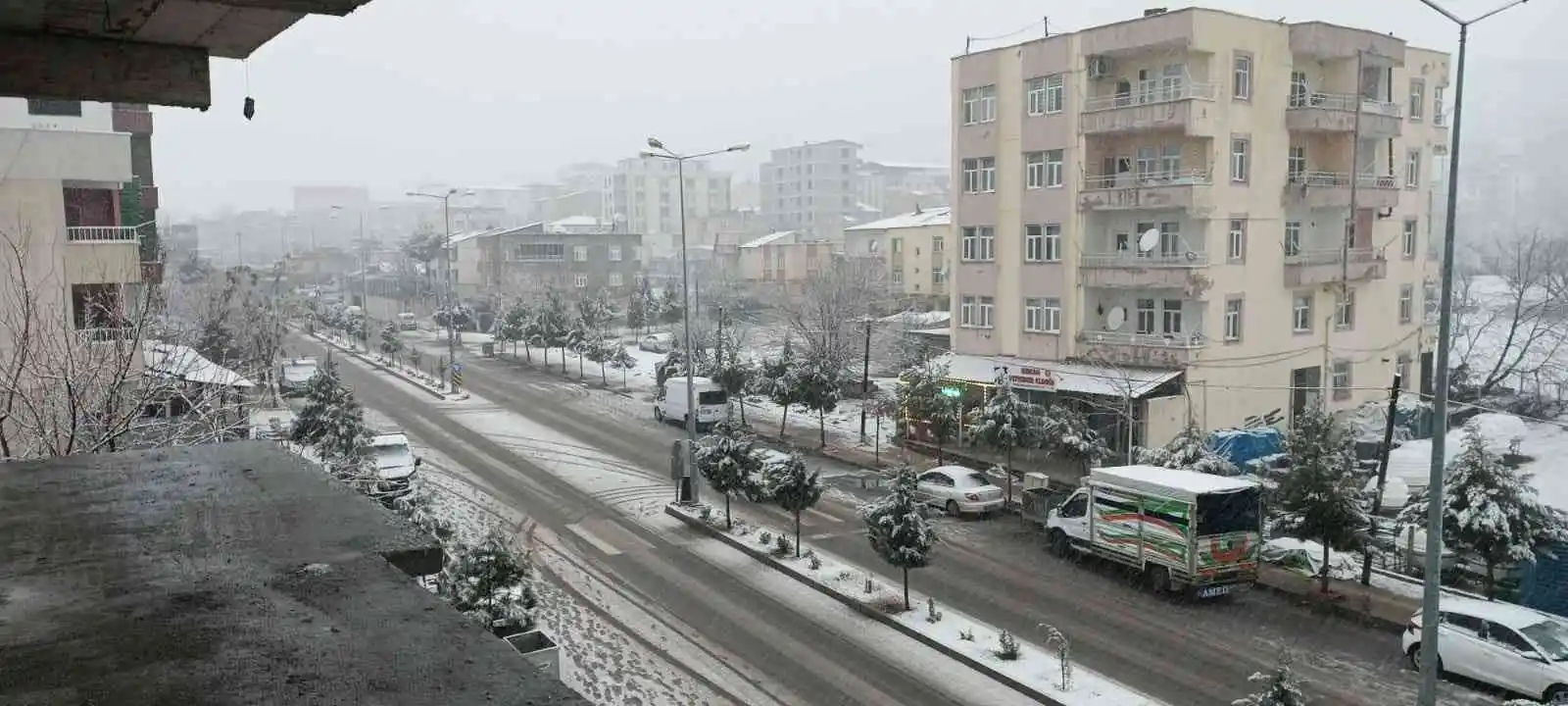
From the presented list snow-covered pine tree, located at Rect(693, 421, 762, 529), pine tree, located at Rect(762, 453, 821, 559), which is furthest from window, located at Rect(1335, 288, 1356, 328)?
pine tree, located at Rect(762, 453, 821, 559)

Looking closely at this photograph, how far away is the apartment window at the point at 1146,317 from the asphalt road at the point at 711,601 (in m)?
13.5

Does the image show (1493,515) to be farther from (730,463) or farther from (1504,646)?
(730,463)

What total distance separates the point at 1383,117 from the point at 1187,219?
7559 mm

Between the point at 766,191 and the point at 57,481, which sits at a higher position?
the point at 766,191

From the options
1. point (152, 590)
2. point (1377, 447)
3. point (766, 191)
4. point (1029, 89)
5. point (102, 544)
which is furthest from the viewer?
point (766, 191)

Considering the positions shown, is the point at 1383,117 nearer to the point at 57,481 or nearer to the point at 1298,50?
the point at 1298,50

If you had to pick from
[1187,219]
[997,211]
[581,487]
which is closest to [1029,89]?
[997,211]

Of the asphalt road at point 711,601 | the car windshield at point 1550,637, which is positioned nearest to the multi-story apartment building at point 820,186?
the asphalt road at point 711,601

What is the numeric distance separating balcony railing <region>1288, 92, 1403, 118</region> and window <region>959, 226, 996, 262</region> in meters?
8.67

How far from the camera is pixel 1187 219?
2845cm

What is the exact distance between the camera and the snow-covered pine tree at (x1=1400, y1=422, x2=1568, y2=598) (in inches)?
601

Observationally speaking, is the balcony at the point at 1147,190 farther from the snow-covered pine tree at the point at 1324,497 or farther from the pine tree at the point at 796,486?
the pine tree at the point at 796,486

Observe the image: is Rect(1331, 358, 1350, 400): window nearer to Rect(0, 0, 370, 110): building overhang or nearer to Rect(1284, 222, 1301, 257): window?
Rect(1284, 222, 1301, 257): window

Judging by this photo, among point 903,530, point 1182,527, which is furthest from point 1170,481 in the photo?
point 903,530
